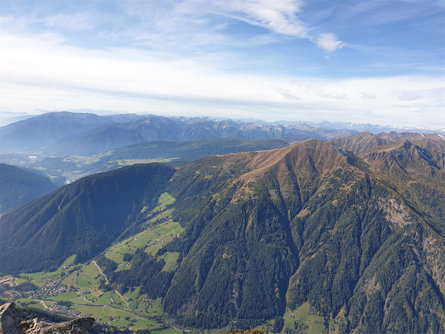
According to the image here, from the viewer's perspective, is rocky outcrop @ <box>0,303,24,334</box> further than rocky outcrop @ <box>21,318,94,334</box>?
No

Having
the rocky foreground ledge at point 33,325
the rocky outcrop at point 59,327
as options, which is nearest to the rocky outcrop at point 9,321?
the rocky foreground ledge at point 33,325

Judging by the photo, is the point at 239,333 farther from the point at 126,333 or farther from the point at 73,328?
the point at 126,333

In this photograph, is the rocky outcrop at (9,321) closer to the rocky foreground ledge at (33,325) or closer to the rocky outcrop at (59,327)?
the rocky foreground ledge at (33,325)

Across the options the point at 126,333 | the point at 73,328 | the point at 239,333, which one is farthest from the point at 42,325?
the point at 126,333

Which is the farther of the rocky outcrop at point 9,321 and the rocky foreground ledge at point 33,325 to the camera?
the rocky foreground ledge at point 33,325

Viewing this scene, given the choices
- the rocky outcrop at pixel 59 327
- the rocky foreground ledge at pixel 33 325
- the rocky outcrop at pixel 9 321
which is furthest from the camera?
the rocky outcrop at pixel 59 327

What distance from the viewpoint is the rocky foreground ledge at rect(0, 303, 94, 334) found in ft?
104

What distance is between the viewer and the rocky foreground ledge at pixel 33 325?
31828mm

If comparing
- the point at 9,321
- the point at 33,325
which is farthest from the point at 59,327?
the point at 9,321

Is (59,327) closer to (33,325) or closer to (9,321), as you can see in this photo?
(33,325)

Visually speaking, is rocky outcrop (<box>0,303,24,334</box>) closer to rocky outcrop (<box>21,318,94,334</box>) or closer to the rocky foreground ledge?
the rocky foreground ledge

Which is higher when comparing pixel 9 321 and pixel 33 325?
pixel 9 321

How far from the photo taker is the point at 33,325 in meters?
37.8

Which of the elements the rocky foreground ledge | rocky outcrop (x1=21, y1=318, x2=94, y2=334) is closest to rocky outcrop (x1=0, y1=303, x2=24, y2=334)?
the rocky foreground ledge
